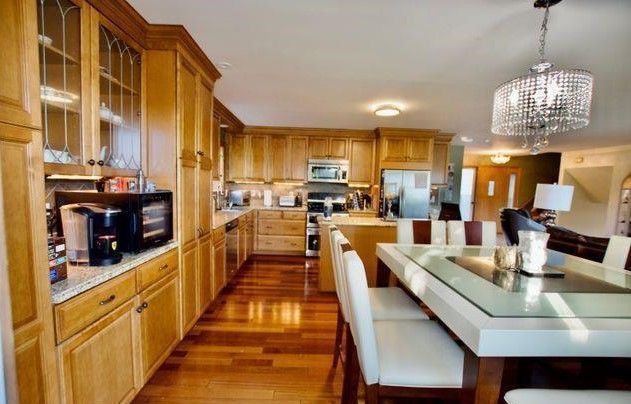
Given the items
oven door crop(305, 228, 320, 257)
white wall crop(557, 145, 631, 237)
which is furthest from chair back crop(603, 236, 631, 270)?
white wall crop(557, 145, 631, 237)

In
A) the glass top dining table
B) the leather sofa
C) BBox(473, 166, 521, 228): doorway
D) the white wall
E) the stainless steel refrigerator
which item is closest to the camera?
the glass top dining table

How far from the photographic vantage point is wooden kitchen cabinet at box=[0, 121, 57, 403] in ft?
2.92

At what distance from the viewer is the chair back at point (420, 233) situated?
97.4 inches

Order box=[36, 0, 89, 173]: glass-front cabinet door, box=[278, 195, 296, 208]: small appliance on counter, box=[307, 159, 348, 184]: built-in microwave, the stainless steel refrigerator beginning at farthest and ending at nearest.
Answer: box=[278, 195, 296, 208]: small appliance on counter → box=[307, 159, 348, 184]: built-in microwave → the stainless steel refrigerator → box=[36, 0, 89, 173]: glass-front cabinet door

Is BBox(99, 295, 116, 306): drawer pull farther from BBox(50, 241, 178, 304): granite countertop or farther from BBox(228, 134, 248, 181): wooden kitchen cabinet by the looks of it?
BBox(228, 134, 248, 181): wooden kitchen cabinet

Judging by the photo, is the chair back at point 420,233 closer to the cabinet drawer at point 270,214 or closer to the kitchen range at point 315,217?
the kitchen range at point 315,217

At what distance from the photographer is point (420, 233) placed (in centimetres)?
249

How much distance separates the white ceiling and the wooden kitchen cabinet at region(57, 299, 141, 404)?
173 cm

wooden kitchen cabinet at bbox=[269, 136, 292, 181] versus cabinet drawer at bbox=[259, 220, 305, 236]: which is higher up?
wooden kitchen cabinet at bbox=[269, 136, 292, 181]

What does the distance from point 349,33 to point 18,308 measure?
2079 mm

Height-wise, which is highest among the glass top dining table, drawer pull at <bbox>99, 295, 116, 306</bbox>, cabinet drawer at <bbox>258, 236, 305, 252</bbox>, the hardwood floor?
the glass top dining table

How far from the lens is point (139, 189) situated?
1.78 m

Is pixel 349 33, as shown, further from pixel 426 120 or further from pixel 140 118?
pixel 426 120

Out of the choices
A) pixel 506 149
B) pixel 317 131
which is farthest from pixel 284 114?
pixel 506 149
